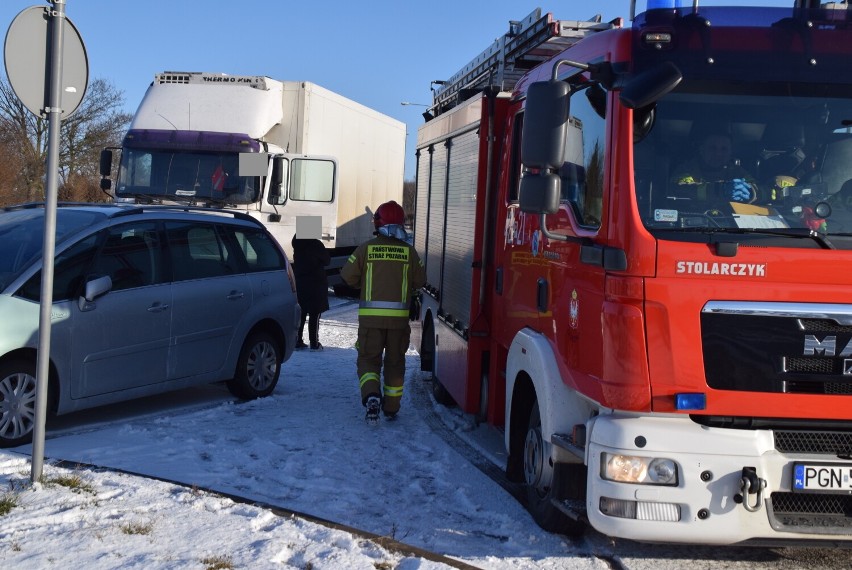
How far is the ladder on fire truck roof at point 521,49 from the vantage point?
6.69 metres

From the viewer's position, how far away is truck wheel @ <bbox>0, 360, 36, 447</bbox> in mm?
6594

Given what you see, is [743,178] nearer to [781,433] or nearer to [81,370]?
[781,433]

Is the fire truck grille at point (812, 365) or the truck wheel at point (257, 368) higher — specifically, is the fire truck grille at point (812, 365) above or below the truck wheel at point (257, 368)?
above

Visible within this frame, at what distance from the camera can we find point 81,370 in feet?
23.6

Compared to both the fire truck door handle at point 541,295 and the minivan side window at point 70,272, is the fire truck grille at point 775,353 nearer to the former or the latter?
the fire truck door handle at point 541,295

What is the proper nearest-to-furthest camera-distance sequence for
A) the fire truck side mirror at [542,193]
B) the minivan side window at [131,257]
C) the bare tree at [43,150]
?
the fire truck side mirror at [542,193] → the minivan side window at [131,257] → the bare tree at [43,150]

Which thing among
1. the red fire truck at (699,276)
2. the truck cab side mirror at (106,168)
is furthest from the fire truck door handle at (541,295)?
the truck cab side mirror at (106,168)

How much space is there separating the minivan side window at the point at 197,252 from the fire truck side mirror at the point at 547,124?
4520mm

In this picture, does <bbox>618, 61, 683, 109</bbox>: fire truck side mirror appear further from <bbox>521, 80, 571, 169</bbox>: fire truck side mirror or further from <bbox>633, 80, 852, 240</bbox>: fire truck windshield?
<bbox>521, 80, 571, 169</bbox>: fire truck side mirror

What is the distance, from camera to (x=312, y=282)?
1265 cm

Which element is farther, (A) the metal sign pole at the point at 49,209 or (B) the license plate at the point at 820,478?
(A) the metal sign pole at the point at 49,209

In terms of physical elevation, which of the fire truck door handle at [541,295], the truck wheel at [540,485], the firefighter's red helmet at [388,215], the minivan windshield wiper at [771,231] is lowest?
the truck wheel at [540,485]

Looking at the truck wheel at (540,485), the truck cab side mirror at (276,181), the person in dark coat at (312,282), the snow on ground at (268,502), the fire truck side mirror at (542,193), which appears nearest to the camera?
the snow on ground at (268,502)

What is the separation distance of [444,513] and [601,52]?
2.85 m
